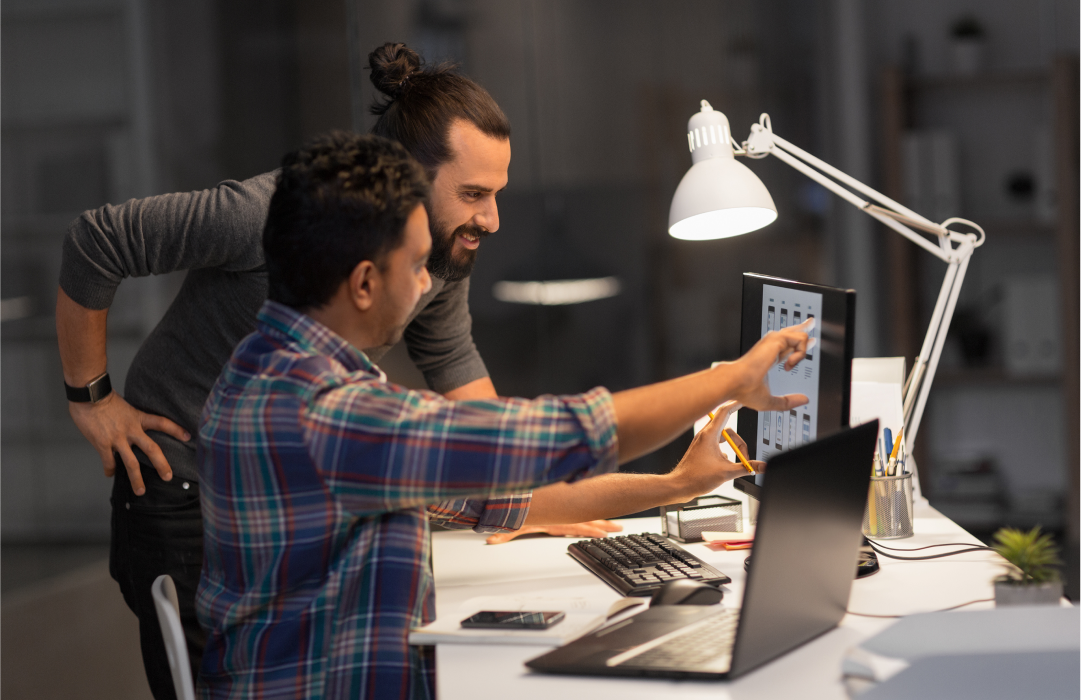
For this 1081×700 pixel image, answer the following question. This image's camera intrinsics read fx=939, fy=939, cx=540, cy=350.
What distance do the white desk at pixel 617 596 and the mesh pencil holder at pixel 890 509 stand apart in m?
0.03

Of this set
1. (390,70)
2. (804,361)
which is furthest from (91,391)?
(804,361)

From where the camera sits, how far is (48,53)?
2.31 metres

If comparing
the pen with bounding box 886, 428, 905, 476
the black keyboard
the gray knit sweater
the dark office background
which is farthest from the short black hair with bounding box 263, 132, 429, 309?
the dark office background

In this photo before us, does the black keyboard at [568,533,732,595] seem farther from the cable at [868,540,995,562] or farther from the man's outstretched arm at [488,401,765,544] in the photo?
the cable at [868,540,995,562]

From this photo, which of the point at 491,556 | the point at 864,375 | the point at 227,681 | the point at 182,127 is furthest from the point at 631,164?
the point at 227,681

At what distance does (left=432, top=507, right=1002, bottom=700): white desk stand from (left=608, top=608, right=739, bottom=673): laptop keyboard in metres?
0.02

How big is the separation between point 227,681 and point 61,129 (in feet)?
5.79

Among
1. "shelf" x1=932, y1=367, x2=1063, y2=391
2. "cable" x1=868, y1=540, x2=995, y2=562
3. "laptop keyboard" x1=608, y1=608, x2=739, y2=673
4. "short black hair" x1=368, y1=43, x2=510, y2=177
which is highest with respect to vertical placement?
"short black hair" x1=368, y1=43, x2=510, y2=177

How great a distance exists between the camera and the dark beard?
1564mm

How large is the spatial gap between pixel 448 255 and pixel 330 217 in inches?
23.0

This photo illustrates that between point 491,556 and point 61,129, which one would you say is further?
point 61,129

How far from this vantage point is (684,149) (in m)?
3.40

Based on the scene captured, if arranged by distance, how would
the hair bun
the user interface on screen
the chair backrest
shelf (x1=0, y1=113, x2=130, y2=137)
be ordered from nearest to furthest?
the chair backrest → the user interface on screen → the hair bun → shelf (x1=0, y1=113, x2=130, y2=137)

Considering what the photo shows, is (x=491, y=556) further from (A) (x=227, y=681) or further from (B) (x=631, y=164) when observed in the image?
(B) (x=631, y=164)
